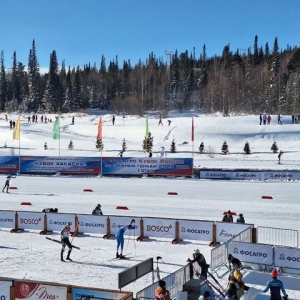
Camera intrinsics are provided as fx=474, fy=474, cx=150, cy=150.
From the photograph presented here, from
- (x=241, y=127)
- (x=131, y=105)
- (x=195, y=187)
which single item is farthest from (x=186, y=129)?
(x=131, y=105)

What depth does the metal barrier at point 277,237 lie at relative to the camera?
16406mm

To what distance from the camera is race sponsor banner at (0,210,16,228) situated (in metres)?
19.1

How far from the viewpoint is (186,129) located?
176ft

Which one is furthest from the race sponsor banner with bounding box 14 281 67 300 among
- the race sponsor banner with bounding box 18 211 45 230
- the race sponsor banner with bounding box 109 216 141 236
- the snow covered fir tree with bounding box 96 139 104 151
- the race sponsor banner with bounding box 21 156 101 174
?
the snow covered fir tree with bounding box 96 139 104 151

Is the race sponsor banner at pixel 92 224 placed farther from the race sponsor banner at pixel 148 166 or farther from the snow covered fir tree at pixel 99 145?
the snow covered fir tree at pixel 99 145

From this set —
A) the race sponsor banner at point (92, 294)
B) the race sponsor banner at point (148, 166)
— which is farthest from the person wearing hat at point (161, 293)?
the race sponsor banner at point (148, 166)

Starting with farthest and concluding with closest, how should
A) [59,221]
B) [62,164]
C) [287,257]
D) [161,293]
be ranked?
[62,164], [59,221], [287,257], [161,293]

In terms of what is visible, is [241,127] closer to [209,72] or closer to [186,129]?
[186,129]

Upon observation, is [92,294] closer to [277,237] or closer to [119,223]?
[119,223]

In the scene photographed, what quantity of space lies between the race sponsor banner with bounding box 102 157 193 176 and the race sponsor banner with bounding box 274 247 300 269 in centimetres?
2004

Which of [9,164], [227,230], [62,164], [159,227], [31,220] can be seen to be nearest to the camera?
[227,230]

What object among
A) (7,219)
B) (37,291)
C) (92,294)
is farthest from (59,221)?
(92,294)

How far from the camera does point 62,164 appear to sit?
3472 centimetres

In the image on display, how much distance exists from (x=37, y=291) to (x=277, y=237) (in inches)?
384
